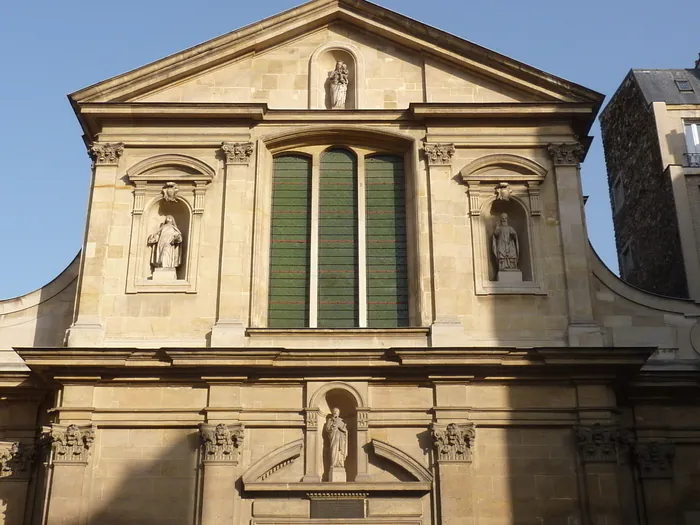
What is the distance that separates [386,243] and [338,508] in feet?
16.3

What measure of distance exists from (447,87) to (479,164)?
1.88 metres

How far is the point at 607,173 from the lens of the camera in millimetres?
26234

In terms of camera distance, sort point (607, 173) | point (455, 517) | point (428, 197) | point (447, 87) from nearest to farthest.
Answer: point (455, 517), point (428, 197), point (447, 87), point (607, 173)

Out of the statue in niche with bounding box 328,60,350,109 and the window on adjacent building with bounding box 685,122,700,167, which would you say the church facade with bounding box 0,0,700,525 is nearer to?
the statue in niche with bounding box 328,60,350,109

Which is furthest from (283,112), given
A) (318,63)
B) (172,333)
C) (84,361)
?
(84,361)

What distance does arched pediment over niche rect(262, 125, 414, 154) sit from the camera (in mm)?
18609

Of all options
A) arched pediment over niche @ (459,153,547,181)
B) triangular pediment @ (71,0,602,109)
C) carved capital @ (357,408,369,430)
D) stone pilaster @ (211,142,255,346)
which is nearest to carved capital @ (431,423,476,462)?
carved capital @ (357,408,369,430)

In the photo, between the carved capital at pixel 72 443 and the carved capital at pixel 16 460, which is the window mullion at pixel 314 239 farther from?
the carved capital at pixel 16 460

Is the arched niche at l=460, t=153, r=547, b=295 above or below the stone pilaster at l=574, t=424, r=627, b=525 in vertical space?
above

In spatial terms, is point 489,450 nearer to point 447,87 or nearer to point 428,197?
point 428,197

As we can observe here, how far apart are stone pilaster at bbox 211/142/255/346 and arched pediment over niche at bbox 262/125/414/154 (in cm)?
63

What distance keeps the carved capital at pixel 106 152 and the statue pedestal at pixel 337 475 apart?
6927mm

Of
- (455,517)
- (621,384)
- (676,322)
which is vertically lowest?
(455,517)

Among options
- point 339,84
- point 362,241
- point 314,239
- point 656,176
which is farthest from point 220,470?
point 656,176
